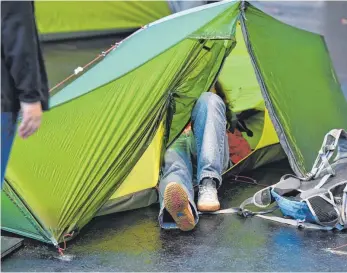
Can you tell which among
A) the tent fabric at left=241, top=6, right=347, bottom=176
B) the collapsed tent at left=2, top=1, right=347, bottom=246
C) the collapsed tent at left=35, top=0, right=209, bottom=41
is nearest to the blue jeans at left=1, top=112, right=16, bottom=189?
the collapsed tent at left=2, top=1, right=347, bottom=246

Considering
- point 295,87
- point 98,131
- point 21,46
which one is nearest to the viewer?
point 21,46

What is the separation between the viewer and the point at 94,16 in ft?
21.2

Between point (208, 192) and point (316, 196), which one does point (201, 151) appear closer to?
point (208, 192)

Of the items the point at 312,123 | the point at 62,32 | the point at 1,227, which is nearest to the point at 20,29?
the point at 1,227

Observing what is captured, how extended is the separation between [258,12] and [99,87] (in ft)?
2.54

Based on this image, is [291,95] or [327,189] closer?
[327,189]

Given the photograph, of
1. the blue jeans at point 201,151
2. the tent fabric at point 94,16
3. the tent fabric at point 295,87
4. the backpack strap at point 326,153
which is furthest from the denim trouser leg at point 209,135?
the tent fabric at point 94,16

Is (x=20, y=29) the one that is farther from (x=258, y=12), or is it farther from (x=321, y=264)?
(x=258, y=12)

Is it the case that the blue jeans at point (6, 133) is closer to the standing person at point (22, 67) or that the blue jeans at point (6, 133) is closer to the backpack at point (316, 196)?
the standing person at point (22, 67)

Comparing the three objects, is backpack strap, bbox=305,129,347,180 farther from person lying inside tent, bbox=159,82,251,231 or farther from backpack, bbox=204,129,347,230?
person lying inside tent, bbox=159,82,251,231

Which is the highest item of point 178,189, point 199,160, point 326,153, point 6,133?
point 6,133

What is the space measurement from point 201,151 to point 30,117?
1.08m

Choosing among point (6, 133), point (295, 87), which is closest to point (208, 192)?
point (295, 87)

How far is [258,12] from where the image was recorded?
110 inches
